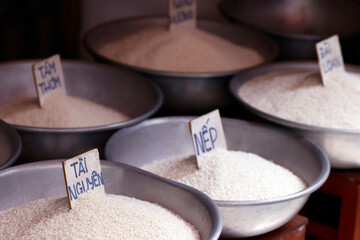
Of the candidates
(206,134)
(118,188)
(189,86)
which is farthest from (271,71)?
(118,188)

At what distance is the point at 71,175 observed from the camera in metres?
0.93

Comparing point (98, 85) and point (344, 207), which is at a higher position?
point (98, 85)

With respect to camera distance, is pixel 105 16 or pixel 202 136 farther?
pixel 105 16

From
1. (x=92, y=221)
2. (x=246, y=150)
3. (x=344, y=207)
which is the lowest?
(x=344, y=207)

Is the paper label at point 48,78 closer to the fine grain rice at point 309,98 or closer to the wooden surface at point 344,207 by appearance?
the fine grain rice at point 309,98

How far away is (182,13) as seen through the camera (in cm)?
188

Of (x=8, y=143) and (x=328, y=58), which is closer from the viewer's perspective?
(x=8, y=143)

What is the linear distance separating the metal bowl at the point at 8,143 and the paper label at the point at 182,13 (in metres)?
0.84

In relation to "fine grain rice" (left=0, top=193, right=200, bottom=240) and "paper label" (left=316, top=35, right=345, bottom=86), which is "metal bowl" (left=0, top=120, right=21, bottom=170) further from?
"paper label" (left=316, top=35, right=345, bottom=86)

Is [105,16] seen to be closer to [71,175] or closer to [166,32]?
[166,32]

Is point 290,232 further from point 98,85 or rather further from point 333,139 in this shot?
point 98,85

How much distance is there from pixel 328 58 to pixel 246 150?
0.40 meters

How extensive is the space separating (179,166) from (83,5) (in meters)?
1.40

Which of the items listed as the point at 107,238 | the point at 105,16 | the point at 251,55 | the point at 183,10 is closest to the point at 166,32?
the point at 183,10
